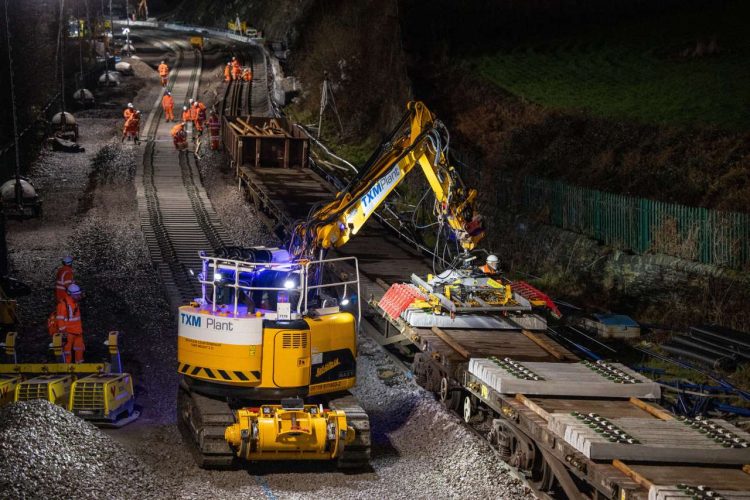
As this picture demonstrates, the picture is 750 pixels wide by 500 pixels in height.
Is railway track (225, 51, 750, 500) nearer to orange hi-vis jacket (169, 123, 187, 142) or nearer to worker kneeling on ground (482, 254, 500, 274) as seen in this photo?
worker kneeling on ground (482, 254, 500, 274)

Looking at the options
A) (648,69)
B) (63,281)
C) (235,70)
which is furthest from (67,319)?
(235,70)

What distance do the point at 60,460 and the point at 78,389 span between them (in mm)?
2673

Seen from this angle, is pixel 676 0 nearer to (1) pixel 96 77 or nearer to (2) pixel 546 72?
(2) pixel 546 72

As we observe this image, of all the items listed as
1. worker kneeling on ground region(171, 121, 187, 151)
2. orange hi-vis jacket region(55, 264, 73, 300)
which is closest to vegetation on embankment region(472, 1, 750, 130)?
worker kneeling on ground region(171, 121, 187, 151)

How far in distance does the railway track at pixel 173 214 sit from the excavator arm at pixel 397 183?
2.73m

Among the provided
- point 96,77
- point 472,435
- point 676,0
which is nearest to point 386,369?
point 472,435

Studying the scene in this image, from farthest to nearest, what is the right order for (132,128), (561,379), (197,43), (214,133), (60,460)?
(197,43)
(132,128)
(214,133)
(561,379)
(60,460)

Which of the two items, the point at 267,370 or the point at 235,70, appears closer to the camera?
the point at 267,370

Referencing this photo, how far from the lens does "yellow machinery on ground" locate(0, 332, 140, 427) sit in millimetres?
15500

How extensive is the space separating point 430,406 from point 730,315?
274 inches

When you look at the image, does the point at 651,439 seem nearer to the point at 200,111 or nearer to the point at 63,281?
the point at 63,281

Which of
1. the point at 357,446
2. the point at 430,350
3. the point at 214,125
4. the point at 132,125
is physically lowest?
the point at 357,446

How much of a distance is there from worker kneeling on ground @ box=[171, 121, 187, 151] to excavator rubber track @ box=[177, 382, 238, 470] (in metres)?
24.9

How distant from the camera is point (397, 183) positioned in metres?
17.8
